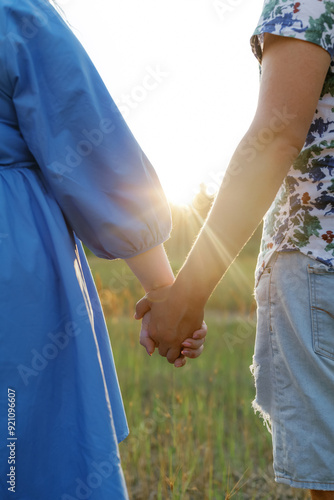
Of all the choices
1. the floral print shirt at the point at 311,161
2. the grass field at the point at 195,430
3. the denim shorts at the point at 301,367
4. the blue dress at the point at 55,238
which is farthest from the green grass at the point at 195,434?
the floral print shirt at the point at 311,161

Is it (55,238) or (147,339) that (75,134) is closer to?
(55,238)

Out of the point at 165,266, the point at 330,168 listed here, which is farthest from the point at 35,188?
the point at 330,168

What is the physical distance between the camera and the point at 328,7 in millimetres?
1089

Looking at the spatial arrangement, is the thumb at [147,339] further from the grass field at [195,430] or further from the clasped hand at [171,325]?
the grass field at [195,430]

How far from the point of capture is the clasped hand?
4.29 feet

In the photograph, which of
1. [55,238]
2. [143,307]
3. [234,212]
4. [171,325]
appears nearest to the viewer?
[55,238]

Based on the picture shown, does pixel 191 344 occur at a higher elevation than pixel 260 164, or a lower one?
lower

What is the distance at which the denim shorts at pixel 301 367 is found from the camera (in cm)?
112

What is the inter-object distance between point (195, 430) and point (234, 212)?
1987 mm

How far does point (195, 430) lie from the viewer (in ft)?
9.43

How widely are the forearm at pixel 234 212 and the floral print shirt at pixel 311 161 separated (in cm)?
5

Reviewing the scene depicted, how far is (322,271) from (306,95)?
1.20ft

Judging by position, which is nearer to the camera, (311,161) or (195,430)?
(311,161)

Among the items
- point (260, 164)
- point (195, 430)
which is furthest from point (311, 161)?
point (195, 430)
